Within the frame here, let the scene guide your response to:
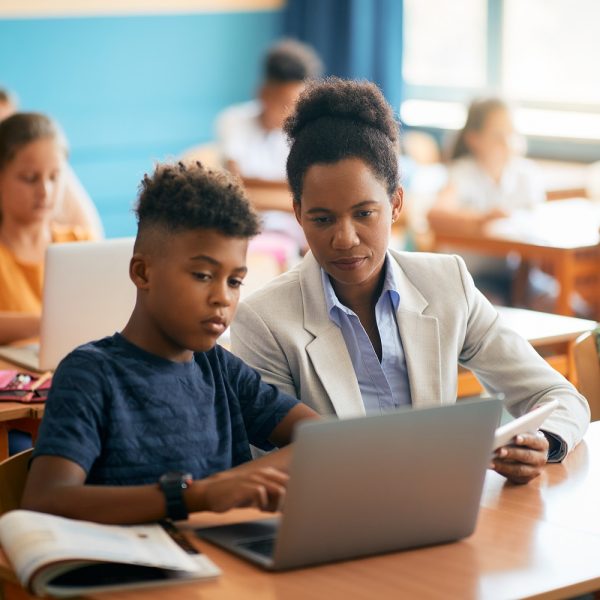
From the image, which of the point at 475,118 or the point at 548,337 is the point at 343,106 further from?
the point at 475,118

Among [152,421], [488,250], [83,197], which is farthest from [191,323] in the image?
[488,250]

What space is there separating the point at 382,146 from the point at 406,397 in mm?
441

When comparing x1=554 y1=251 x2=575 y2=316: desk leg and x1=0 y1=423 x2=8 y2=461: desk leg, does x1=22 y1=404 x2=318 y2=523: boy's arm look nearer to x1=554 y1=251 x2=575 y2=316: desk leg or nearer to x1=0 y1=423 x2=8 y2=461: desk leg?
x1=0 y1=423 x2=8 y2=461: desk leg

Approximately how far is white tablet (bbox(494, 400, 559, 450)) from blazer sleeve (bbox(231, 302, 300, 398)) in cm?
42

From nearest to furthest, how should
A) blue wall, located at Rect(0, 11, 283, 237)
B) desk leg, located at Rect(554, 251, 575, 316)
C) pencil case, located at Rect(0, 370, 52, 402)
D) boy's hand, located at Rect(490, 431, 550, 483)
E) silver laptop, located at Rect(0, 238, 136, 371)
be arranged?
boy's hand, located at Rect(490, 431, 550, 483), pencil case, located at Rect(0, 370, 52, 402), silver laptop, located at Rect(0, 238, 136, 371), desk leg, located at Rect(554, 251, 575, 316), blue wall, located at Rect(0, 11, 283, 237)

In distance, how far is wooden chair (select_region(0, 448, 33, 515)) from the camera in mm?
1733

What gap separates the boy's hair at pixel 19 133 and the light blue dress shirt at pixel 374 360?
1.22 meters

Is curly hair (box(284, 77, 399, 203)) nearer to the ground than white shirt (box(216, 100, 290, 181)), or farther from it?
farther from it

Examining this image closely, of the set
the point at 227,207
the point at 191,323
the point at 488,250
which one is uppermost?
the point at 227,207

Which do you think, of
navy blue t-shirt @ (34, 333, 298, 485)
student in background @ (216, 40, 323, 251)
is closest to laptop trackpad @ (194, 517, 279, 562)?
navy blue t-shirt @ (34, 333, 298, 485)

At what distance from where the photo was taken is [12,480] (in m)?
1.75

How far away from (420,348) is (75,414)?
29.1 inches

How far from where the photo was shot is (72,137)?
649 cm

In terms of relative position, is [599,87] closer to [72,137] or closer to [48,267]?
[72,137]
